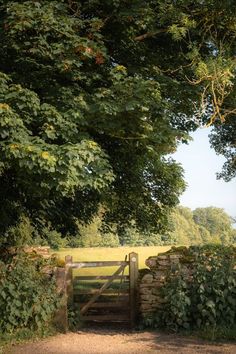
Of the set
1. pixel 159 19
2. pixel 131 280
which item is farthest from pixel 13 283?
pixel 159 19

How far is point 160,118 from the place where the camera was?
12195 millimetres

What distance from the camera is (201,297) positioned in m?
10.1

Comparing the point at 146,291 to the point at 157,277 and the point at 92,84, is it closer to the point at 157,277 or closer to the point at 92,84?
the point at 157,277

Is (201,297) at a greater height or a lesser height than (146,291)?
lesser

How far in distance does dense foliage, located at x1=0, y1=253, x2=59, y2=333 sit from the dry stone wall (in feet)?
7.48

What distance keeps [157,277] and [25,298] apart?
11.0ft

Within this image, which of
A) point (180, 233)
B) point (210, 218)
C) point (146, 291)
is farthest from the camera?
point (210, 218)

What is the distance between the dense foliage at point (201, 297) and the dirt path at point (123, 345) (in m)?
0.49

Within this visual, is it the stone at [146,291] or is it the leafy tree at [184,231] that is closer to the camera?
the stone at [146,291]

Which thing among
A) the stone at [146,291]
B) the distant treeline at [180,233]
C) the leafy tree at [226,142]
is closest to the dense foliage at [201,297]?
the stone at [146,291]

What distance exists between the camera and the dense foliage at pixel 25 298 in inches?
401

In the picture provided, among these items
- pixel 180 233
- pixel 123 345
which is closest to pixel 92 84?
pixel 123 345

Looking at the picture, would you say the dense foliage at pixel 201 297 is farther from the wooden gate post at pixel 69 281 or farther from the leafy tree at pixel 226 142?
the leafy tree at pixel 226 142

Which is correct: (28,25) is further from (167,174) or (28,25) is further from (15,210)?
(167,174)
